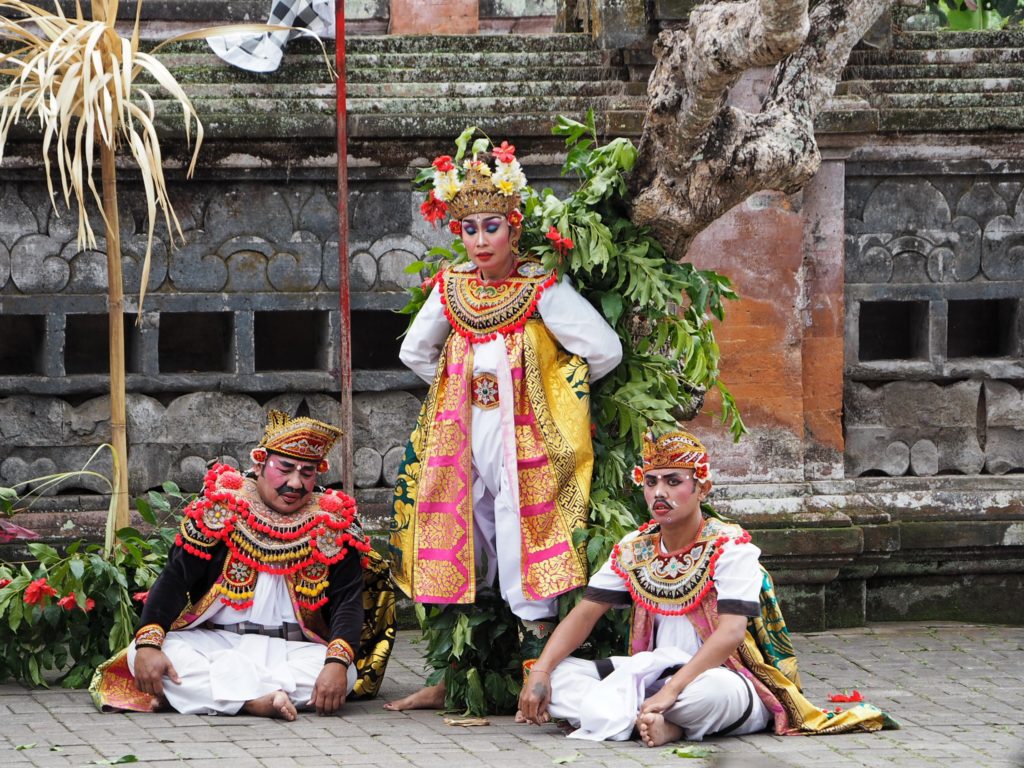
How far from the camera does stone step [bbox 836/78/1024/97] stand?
8.44m

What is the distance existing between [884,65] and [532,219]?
271 centimetres

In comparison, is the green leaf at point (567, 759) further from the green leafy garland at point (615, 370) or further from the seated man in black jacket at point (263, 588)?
the seated man in black jacket at point (263, 588)

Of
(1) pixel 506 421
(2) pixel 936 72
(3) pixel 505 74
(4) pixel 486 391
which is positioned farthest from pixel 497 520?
(2) pixel 936 72

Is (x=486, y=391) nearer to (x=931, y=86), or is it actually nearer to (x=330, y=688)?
(x=330, y=688)

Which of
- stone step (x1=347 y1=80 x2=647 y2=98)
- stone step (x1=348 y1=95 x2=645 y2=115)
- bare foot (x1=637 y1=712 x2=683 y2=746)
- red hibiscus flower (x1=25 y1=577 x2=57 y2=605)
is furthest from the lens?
stone step (x1=347 y1=80 x2=647 y2=98)

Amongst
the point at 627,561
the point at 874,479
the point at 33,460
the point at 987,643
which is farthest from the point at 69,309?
the point at 987,643

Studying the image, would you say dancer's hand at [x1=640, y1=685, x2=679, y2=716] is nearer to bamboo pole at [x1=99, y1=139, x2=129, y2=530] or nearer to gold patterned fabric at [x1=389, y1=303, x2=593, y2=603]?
gold patterned fabric at [x1=389, y1=303, x2=593, y2=603]

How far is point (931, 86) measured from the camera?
27.9 feet

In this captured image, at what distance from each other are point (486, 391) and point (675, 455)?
2.53ft

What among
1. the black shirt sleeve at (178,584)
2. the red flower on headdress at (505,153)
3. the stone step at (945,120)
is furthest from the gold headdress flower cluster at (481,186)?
the stone step at (945,120)

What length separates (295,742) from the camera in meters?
5.97

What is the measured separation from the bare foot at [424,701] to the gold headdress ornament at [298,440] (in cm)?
93

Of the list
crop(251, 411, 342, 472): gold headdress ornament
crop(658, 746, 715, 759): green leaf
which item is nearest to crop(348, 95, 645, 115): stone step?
crop(251, 411, 342, 472): gold headdress ornament

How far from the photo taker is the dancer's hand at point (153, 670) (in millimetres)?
6374
